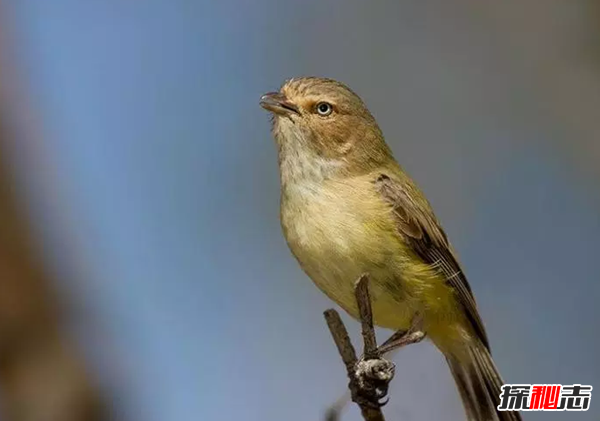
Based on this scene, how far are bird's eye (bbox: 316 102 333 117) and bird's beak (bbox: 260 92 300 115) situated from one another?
11cm

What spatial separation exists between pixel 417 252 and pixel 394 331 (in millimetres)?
351

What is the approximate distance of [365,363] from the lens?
9.70 feet

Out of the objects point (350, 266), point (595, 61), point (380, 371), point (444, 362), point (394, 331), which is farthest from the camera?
point (595, 61)

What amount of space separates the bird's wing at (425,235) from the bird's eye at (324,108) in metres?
0.33

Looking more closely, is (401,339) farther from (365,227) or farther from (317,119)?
(317,119)

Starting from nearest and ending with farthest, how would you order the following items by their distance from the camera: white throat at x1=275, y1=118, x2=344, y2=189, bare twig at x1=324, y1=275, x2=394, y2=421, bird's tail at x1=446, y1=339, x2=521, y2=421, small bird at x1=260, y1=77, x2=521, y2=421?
bare twig at x1=324, y1=275, x2=394, y2=421, small bird at x1=260, y1=77, x2=521, y2=421, white throat at x1=275, y1=118, x2=344, y2=189, bird's tail at x1=446, y1=339, x2=521, y2=421

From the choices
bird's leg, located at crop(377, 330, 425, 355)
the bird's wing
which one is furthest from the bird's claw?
the bird's wing

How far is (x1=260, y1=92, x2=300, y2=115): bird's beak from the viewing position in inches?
144

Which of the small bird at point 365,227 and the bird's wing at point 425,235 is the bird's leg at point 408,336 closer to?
the small bird at point 365,227

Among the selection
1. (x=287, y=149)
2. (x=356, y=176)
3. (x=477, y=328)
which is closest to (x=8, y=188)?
(x=287, y=149)

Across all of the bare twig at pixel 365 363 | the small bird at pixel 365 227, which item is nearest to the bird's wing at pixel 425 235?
the small bird at pixel 365 227

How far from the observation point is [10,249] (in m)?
3.07

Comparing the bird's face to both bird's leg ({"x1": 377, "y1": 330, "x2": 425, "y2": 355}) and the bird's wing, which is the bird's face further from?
bird's leg ({"x1": 377, "y1": 330, "x2": 425, "y2": 355})

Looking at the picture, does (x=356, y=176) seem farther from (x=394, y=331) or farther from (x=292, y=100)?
(x=394, y=331)
